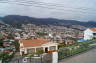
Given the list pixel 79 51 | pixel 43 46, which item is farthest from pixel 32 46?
pixel 79 51

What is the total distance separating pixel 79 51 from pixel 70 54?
0.73 meters

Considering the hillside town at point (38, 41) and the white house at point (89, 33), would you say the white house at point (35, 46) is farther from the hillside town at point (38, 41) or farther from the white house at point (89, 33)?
the white house at point (89, 33)

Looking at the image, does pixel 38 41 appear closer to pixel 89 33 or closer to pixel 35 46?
pixel 35 46

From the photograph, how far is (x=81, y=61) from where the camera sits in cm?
571

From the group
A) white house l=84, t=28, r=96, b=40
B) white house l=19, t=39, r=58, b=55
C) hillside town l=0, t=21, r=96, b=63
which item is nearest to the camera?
hillside town l=0, t=21, r=96, b=63

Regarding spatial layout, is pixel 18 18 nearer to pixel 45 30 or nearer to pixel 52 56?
pixel 45 30

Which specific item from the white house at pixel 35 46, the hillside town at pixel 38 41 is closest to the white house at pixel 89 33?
the hillside town at pixel 38 41

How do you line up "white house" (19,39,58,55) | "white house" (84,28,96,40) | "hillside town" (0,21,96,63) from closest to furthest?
"hillside town" (0,21,96,63) < "white house" (19,39,58,55) < "white house" (84,28,96,40)

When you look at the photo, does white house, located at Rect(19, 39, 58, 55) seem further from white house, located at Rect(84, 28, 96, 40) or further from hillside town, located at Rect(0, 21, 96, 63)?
white house, located at Rect(84, 28, 96, 40)

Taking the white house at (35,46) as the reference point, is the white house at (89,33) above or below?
above

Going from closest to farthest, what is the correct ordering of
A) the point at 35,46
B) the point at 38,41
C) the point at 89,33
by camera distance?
the point at 35,46 → the point at 38,41 → the point at 89,33

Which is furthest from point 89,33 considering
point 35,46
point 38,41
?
point 35,46

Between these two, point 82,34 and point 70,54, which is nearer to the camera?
point 70,54

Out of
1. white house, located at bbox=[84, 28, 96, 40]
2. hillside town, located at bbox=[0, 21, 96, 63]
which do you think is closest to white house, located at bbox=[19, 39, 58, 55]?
hillside town, located at bbox=[0, 21, 96, 63]
